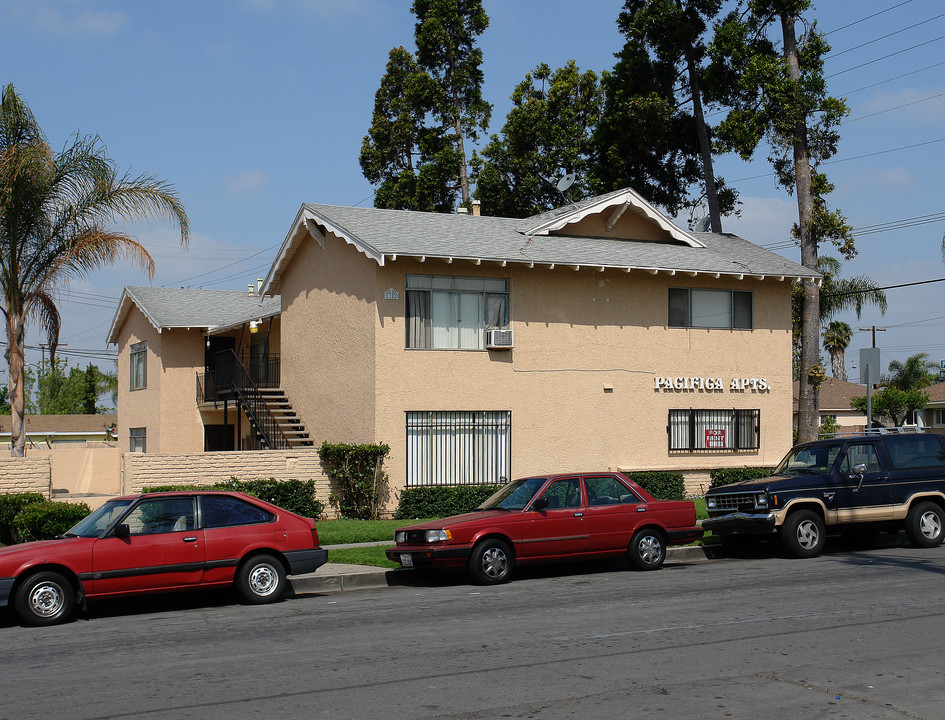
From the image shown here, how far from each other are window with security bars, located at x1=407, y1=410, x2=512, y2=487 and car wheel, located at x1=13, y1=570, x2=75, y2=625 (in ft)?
36.5

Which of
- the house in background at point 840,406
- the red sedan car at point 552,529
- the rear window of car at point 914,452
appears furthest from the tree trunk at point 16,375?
the house in background at point 840,406

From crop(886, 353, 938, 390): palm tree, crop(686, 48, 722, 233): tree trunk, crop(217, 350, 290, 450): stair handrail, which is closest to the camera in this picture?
crop(217, 350, 290, 450): stair handrail

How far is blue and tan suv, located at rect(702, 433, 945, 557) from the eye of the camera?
15.3m

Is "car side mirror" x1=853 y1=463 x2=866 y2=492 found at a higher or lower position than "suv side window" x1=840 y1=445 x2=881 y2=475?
lower

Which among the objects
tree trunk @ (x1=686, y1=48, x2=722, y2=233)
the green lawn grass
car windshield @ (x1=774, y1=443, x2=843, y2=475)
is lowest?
the green lawn grass

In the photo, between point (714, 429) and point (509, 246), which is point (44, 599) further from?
point (714, 429)

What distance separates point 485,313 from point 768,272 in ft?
24.4

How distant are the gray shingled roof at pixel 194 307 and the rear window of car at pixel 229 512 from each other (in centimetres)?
1756

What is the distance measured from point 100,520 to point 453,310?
11.6 meters

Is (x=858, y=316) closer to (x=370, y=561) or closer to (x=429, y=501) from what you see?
(x=429, y=501)

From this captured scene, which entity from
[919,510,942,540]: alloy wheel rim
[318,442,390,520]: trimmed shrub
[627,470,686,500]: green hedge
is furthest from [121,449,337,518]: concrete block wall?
[919,510,942,540]: alloy wheel rim

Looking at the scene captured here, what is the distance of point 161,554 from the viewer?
1138 cm

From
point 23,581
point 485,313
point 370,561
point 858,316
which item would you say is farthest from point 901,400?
point 23,581

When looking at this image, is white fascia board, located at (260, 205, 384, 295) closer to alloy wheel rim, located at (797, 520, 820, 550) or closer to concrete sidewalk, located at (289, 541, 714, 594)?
concrete sidewalk, located at (289, 541, 714, 594)
